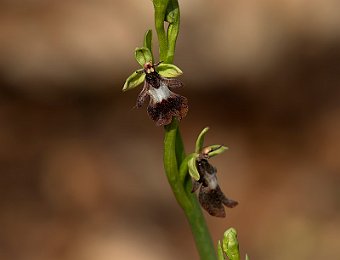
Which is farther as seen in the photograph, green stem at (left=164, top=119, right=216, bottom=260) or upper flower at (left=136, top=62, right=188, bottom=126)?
green stem at (left=164, top=119, right=216, bottom=260)

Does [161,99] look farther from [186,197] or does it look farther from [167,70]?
[186,197]

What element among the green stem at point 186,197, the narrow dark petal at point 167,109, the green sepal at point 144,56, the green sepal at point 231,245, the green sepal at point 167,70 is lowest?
the green sepal at point 231,245

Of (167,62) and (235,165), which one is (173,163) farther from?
(235,165)

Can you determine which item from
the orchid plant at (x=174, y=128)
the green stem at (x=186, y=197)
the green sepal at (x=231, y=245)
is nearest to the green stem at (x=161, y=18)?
the orchid plant at (x=174, y=128)

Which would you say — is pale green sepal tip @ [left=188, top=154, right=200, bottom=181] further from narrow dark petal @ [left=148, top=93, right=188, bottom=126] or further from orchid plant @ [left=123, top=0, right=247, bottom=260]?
narrow dark petal @ [left=148, top=93, right=188, bottom=126]

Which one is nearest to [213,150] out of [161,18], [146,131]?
[161,18]

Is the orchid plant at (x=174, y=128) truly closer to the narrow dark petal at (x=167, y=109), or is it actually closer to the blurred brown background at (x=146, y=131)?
the narrow dark petal at (x=167, y=109)

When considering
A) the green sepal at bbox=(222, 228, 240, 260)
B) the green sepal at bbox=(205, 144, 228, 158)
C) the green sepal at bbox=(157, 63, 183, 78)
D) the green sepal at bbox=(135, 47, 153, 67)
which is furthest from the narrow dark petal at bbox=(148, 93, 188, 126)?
the green sepal at bbox=(222, 228, 240, 260)
